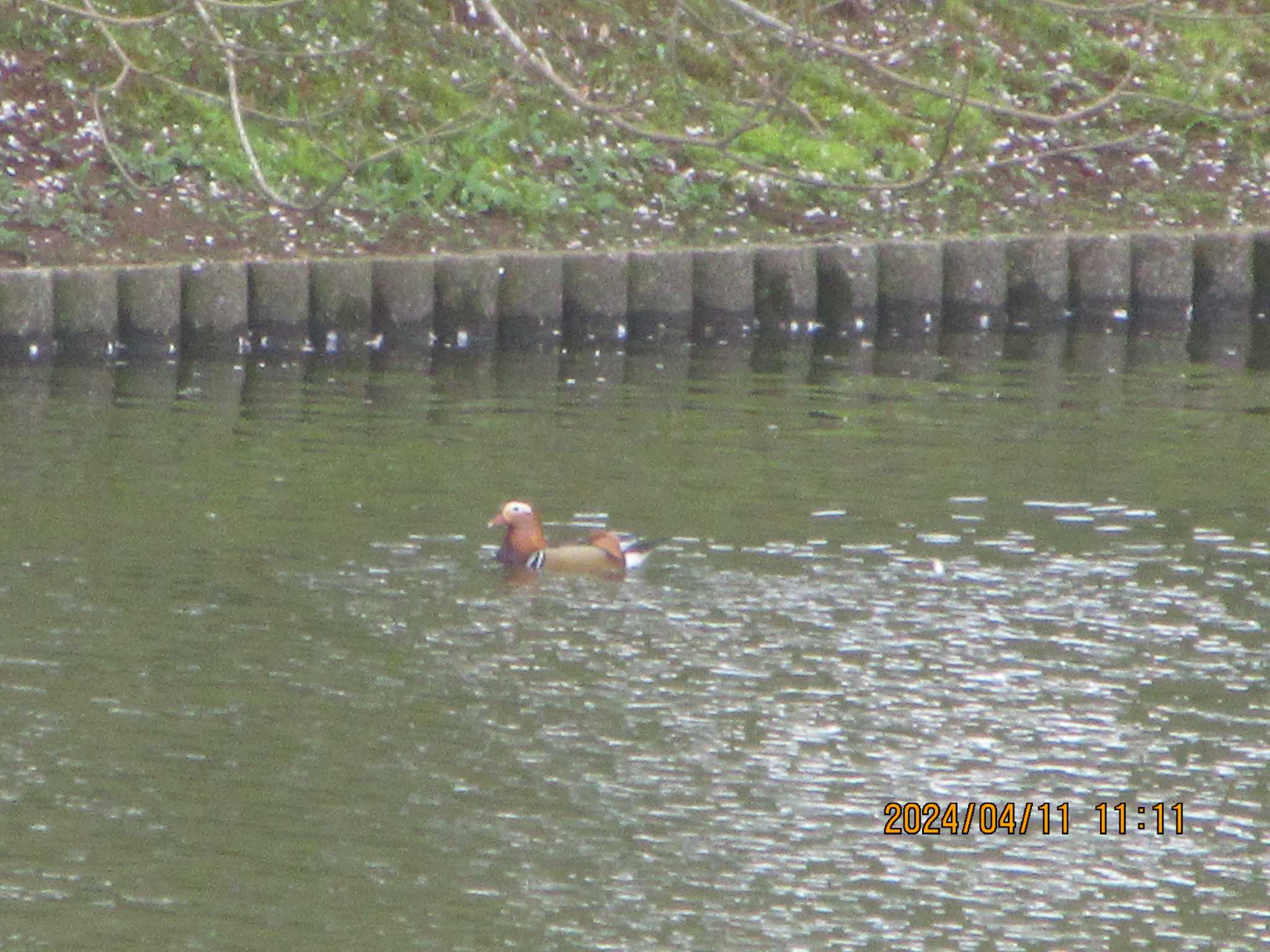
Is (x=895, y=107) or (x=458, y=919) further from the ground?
(x=895, y=107)

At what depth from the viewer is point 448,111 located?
63.9 feet

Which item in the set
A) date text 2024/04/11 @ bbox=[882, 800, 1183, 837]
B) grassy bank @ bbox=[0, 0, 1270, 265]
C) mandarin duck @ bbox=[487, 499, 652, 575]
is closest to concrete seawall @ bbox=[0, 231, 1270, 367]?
grassy bank @ bbox=[0, 0, 1270, 265]

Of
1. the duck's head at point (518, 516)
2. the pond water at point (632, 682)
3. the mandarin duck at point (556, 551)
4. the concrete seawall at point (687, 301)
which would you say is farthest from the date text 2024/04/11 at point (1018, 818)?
the concrete seawall at point (687, 301)

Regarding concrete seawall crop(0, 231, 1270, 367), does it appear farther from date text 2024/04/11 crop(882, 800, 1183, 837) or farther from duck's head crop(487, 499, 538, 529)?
date text 2024/04/11 crop(882, 800, 1183, 837)

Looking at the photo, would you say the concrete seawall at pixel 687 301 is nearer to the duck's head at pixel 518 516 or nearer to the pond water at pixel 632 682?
the pond water at pixel 632 682

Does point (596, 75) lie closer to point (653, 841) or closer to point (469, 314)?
point (469, 314)

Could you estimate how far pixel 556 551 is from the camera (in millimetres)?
9922

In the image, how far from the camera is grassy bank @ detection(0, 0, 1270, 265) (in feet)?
56.9

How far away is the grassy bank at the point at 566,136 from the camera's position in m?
17.3

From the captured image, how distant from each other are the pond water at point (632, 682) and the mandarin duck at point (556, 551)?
0.11 metres

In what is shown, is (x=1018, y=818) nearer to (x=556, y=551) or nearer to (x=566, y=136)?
(x=556, y=551)

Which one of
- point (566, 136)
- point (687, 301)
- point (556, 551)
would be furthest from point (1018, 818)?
point (566, 136)

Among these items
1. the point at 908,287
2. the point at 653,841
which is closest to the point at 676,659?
the point at 653,841

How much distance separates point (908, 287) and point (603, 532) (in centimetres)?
786
